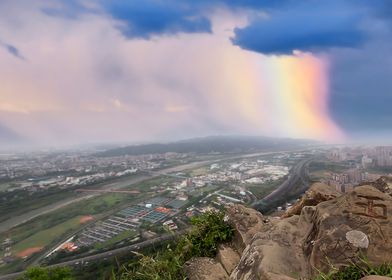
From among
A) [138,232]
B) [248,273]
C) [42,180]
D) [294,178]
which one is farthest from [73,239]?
[42,180]

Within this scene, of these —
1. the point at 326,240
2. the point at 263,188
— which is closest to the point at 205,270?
the point at 326,240

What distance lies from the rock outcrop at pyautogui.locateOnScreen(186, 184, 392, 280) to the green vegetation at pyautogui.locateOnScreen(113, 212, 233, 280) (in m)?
1.51

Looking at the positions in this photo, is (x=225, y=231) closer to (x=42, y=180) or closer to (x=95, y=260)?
(x=95, y=260)

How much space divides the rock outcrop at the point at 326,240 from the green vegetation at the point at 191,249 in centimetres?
151

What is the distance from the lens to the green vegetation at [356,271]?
12.1 ft

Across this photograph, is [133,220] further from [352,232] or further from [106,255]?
[352,232]

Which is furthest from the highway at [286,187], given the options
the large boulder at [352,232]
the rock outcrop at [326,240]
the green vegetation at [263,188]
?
the large boulder at [352,232]

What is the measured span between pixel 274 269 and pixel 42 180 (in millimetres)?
82818

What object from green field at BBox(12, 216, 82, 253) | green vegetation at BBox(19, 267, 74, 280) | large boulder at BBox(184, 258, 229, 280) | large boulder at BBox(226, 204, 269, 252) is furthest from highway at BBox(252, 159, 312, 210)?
large boulder at BBox(184, 258, 229, 280)

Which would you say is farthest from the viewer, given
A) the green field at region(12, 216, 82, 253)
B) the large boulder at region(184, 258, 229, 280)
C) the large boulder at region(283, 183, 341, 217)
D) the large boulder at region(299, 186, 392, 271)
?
the green field at region(12, 216, 82, 253)

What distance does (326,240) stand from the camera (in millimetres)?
4258

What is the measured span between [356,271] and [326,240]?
56cm

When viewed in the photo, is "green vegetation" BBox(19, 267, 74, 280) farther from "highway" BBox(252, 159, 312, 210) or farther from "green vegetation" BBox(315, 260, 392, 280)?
"highway" BBox(252, 159, 312, 210)

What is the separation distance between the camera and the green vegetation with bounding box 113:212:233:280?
602 centimetres
